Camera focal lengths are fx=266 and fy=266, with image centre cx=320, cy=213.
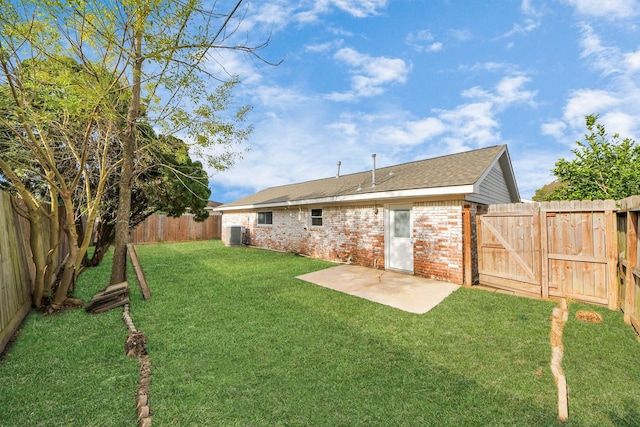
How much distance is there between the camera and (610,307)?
493 cm

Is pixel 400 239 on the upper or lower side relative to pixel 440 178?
lower

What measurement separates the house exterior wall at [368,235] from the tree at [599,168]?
3.96m

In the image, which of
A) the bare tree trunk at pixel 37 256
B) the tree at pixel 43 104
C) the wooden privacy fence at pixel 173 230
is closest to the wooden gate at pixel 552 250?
the tree at pixel 43 104

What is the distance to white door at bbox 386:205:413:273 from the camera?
309 inches

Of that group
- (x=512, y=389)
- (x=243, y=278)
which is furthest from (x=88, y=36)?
(x=512, y=389)

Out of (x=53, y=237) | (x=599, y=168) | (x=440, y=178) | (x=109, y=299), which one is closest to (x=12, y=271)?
(x=53, y=237)

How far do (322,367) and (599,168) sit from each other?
10.3 m

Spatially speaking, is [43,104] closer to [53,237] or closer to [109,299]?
[53,237]

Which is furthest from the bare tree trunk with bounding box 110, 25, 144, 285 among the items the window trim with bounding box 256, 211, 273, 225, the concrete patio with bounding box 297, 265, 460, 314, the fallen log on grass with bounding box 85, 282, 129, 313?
the window trim with bounding box 256, 211, 273, 225

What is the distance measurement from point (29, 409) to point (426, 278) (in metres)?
7.30

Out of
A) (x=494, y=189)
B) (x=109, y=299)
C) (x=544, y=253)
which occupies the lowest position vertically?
(x=109, y=299)

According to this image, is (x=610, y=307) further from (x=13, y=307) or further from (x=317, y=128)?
(x=317, y=128)

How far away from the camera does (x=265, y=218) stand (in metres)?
14.4

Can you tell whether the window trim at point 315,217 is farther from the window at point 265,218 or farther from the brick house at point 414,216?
the window at point 265,218
